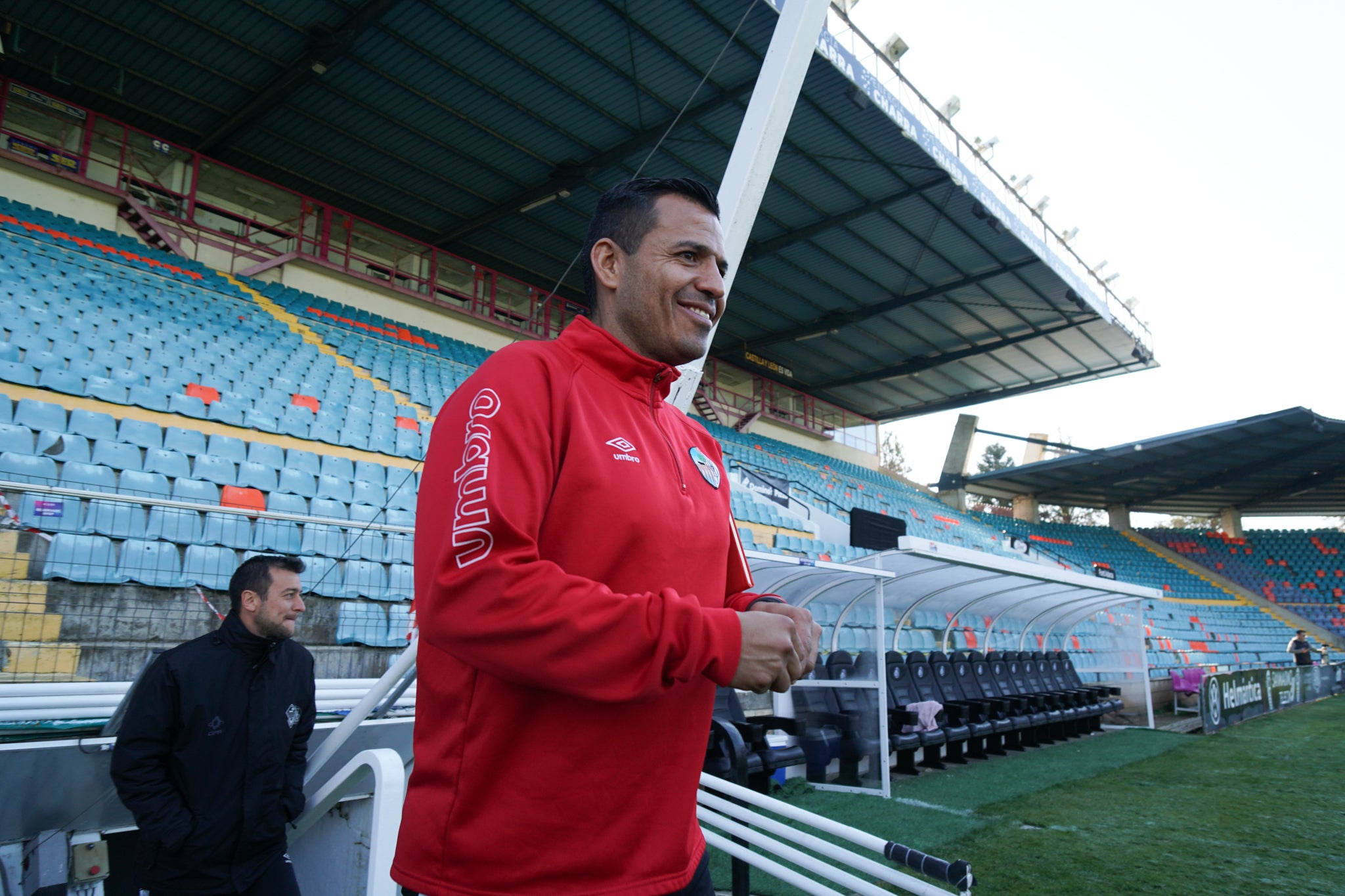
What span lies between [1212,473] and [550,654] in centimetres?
2868

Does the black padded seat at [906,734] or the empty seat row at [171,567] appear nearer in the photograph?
the empty seat row at [171,567]

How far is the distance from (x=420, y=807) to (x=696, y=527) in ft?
1.71

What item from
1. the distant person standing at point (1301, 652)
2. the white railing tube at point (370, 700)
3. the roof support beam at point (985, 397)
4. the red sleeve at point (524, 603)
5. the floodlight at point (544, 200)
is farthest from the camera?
the roof support beam at point (985, 397)

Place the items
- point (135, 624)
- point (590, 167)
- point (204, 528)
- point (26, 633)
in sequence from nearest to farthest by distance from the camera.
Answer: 1. point (26, 633)
2. point (135, 624)
3. point (204, 528)
4. point (590, 167)

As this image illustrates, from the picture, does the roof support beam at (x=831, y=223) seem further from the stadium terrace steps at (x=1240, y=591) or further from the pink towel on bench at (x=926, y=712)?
the stadium terrace steps at (x=1240, y=591)

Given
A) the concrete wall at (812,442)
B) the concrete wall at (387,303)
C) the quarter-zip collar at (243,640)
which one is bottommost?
the quarter-zip collar at (243,640)

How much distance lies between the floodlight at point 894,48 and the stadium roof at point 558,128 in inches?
16.8

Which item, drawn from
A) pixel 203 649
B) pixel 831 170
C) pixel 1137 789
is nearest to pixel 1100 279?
pixel 831 170

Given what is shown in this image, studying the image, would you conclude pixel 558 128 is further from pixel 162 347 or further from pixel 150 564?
pixel 150 564

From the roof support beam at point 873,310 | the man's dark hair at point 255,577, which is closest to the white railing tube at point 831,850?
the man's dark hair at point 255,577

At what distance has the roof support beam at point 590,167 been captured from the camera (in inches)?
472

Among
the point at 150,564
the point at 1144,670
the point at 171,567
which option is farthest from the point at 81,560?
the point at 1144,670

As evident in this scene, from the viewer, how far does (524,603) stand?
0.85 meters

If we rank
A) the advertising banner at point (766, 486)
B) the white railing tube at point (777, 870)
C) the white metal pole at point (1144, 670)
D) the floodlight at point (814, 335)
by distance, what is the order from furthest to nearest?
1. the floodlight at point (814, 335)
2. the advertising banner at point (766, 486)
3. the white metal pole at point (1144, 670)
4. the white railing tube at point (777, 870)
